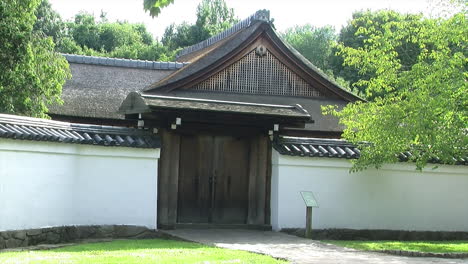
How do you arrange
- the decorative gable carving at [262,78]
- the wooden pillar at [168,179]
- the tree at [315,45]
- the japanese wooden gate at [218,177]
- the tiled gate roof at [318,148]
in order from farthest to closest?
the tree at [315,45], the decorative gable carving at [262,78], the tiled gate roof at [318,148], the japanese wooden gate at [218,177], the wooden pillar at [168,179]

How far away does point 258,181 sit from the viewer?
15.3m

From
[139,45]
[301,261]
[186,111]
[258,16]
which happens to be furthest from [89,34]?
[301,261]

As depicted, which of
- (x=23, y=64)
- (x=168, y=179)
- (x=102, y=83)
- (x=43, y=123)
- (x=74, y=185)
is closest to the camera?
(x=43, y=123)

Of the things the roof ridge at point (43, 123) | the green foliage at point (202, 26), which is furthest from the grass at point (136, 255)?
the green foliage at point (202, 26)

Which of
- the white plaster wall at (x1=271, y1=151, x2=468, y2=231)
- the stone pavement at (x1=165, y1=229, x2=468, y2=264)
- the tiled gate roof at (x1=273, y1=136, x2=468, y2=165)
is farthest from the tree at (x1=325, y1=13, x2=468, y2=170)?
the stone pavement at (x1=165, y1=229, x2=468, y2=264)

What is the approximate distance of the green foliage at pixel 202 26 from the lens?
173 ft

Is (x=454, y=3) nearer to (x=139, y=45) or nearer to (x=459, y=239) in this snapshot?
(x=459, y=239)

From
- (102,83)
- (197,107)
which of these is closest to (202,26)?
(102,83)

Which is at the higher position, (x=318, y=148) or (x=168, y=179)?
(x=318, y=148)

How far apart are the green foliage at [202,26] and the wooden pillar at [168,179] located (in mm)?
37035

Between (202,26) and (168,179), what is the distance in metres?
39.3

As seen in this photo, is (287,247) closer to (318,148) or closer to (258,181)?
(258,181)

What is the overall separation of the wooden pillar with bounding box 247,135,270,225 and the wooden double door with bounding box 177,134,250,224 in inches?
4.7

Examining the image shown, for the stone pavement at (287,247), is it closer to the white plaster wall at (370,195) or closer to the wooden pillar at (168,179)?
the wooden pillar at (168,179)
